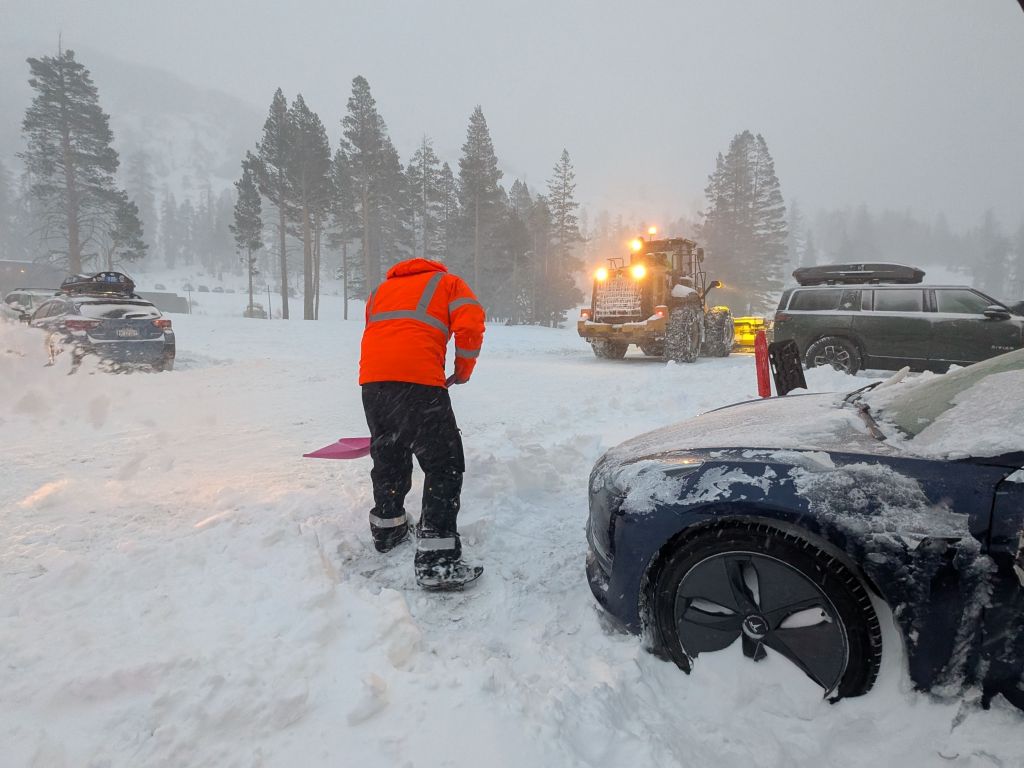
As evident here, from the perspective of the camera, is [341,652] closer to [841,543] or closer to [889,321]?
[841,543]

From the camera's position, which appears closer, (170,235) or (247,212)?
(247,212)

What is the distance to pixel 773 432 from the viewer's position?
2.21 meters

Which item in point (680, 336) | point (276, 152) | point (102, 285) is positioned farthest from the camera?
point (276, 152)

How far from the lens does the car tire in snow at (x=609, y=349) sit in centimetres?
1386

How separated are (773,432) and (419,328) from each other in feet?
6.09

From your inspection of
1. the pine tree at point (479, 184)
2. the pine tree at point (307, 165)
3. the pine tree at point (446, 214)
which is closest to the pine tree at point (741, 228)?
the pine tree at point (479, 184)

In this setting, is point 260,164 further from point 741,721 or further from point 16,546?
point 741,721

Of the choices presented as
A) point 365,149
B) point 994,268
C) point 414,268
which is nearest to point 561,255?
point 365,149

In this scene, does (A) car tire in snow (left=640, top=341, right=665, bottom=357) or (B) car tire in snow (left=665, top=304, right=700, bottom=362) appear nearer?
(B) car tire in snow (left=665, top=304, right=700, bottom=362)

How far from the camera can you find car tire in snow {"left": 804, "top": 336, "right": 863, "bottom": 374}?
8.85m

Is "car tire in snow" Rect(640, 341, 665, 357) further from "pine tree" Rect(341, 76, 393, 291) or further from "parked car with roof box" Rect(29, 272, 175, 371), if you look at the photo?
"pine tree" Rect(341, 76, 393, 291)

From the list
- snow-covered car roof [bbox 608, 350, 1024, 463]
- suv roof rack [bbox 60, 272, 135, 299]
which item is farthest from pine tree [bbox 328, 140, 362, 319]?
snow-covered car roof [bbox 608, 350, 1024, 463]

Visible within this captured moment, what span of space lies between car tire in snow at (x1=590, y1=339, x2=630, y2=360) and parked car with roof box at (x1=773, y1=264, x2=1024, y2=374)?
4.82 meters

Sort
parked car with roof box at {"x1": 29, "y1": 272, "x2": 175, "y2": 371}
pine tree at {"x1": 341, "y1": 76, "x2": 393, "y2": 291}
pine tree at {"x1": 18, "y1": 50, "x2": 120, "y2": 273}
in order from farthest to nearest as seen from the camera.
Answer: pine tree at {"x1": 341, "y1": 76, "x2": 393, "y2": 291} → pine tree at {"x1": 18, "y1": 50, "x2": 120, "y2": 273} → parked car with roof box at {"x1": 29, "y1": 272, "x2": 175, "y2": 371}
